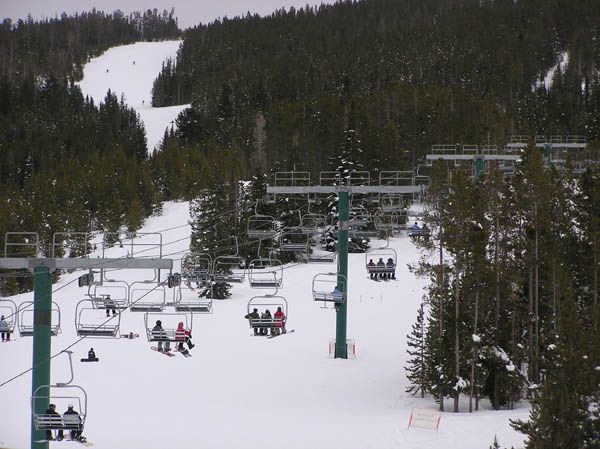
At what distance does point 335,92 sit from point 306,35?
49470mm

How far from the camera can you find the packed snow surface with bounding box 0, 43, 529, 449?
21.8 metres

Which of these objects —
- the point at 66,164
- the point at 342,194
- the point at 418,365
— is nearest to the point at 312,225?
the point at 342,194

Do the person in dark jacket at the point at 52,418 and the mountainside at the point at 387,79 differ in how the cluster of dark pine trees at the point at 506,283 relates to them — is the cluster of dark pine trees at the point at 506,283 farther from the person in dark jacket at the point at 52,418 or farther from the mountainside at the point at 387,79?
the mountainside at the point at 387,79

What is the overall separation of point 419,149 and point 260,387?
180 feet

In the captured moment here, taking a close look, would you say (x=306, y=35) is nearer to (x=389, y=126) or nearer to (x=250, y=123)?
(x=250, y=123)

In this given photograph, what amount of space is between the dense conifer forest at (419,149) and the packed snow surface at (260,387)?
2.12 metres

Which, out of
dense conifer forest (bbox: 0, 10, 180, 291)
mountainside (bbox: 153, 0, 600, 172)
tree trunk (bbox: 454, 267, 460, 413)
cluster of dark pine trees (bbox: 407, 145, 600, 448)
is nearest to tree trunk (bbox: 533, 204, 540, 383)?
cluster of dark pine trees (bbox: 407, 145, 600, 448)

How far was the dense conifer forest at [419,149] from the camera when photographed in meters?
25.2

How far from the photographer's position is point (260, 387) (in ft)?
96.2

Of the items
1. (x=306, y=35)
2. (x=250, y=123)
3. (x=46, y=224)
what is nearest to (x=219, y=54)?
(x=306, y=35)

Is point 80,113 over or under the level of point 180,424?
over

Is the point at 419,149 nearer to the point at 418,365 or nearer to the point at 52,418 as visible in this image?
the point at 418,365

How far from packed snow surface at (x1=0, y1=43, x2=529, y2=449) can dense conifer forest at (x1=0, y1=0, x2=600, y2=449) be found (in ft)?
6.94

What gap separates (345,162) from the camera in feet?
186
